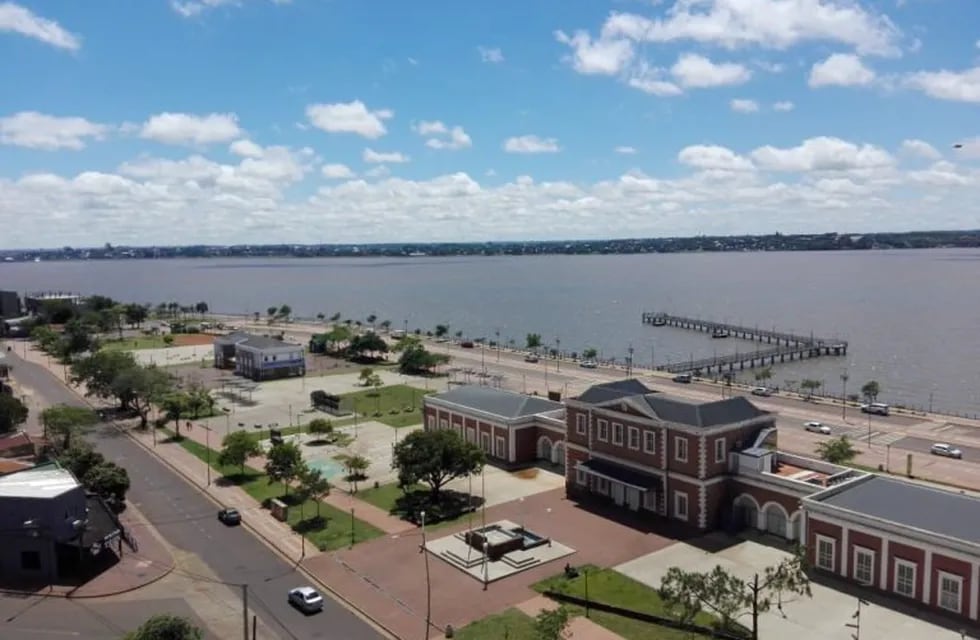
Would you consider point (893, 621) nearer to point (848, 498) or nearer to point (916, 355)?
point (848, 498)

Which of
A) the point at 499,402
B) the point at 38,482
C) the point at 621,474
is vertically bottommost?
the point at 621,474

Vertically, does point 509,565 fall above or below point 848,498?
below

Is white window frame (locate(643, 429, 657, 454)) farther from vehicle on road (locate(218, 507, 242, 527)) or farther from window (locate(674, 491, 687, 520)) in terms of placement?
vehicle on road (locate(218, 507, 242, 527))

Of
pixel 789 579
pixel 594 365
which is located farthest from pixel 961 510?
pixel 594 365

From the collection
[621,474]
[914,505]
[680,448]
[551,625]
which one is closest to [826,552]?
[914,505]

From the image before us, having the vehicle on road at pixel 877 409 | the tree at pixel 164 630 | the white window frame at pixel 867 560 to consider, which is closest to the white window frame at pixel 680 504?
the white window frame at pixel 867 560

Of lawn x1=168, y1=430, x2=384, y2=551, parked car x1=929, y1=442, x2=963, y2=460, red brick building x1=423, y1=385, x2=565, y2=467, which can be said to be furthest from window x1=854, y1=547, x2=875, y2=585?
parked car x1=929, y1=442, x2=963, y2=460

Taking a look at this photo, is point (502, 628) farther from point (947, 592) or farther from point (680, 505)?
point (947, 592)
